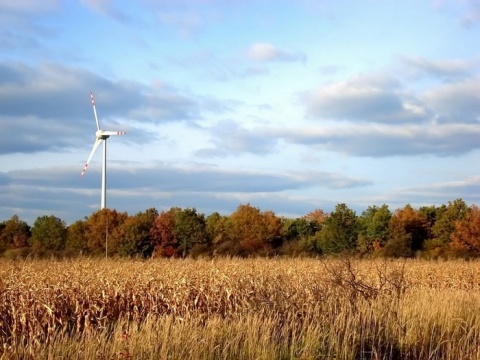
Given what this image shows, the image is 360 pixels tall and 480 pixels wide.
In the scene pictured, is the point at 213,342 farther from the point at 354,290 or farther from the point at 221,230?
the point at 221,230

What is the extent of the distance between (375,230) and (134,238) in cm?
2259

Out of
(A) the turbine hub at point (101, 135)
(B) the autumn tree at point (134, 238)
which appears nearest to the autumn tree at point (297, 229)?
(B) the autumn tree at point (134, 238)

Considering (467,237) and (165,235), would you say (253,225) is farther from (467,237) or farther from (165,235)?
(467,237)

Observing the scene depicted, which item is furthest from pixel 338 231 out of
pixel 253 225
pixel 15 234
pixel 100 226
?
pixel 15 234

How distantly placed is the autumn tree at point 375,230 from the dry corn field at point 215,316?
134 ft

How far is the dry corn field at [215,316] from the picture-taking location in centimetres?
973

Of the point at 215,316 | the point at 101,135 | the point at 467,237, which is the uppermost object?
the point at 101,135

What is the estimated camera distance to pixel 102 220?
2459 inches

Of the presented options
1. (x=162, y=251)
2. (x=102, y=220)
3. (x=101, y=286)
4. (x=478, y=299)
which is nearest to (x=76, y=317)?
(x=101, y=286)

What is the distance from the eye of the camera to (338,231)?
6041cm

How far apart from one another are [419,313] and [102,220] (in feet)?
170

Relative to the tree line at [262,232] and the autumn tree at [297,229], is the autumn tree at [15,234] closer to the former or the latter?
the tree line at [262,232]

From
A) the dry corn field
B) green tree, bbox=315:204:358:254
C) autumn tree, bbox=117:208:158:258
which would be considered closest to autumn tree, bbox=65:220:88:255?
autumn tree, bbox=117:208:158:258

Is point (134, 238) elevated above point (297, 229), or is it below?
below
